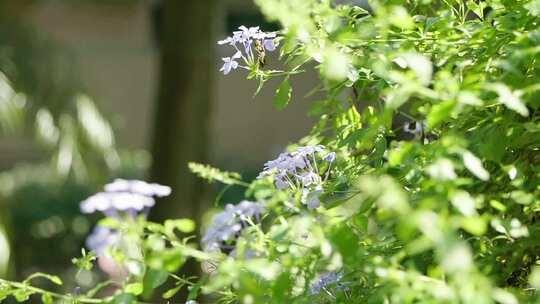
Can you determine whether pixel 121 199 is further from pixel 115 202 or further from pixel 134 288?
pixel 134 288

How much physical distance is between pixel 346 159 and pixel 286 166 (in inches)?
8.5

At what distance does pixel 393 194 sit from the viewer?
34.3 inches

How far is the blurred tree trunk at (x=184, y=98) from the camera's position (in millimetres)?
5500

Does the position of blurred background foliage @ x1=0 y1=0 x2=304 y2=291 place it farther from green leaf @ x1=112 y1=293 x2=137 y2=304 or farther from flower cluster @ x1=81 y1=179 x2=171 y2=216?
green leaf @ x1=112 y1=293 x2=137 y2=304

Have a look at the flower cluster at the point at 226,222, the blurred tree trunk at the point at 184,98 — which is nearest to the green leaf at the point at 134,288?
the flower cluster at the point at 226,222

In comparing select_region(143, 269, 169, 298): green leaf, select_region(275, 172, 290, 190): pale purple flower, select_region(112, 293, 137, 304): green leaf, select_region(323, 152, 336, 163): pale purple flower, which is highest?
select_region(143, 269, 169, 298): green leaf

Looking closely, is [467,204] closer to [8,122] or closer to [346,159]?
[346,159]

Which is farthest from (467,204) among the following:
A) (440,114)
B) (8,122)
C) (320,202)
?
(8,122)

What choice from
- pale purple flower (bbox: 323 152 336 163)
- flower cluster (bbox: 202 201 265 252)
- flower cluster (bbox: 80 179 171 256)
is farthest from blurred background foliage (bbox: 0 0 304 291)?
flower cluster (bbox: 202 201 265 252)

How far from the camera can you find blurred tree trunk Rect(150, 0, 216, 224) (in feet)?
18.0

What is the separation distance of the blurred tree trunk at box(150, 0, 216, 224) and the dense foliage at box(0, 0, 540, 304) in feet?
12.4

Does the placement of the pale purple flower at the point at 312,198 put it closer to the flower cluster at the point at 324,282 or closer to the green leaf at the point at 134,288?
the flower cluster at the point at 324,282

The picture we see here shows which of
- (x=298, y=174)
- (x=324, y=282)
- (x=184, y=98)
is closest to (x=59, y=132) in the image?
(x=184, y=98)

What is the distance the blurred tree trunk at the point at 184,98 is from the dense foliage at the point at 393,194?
379 cm
